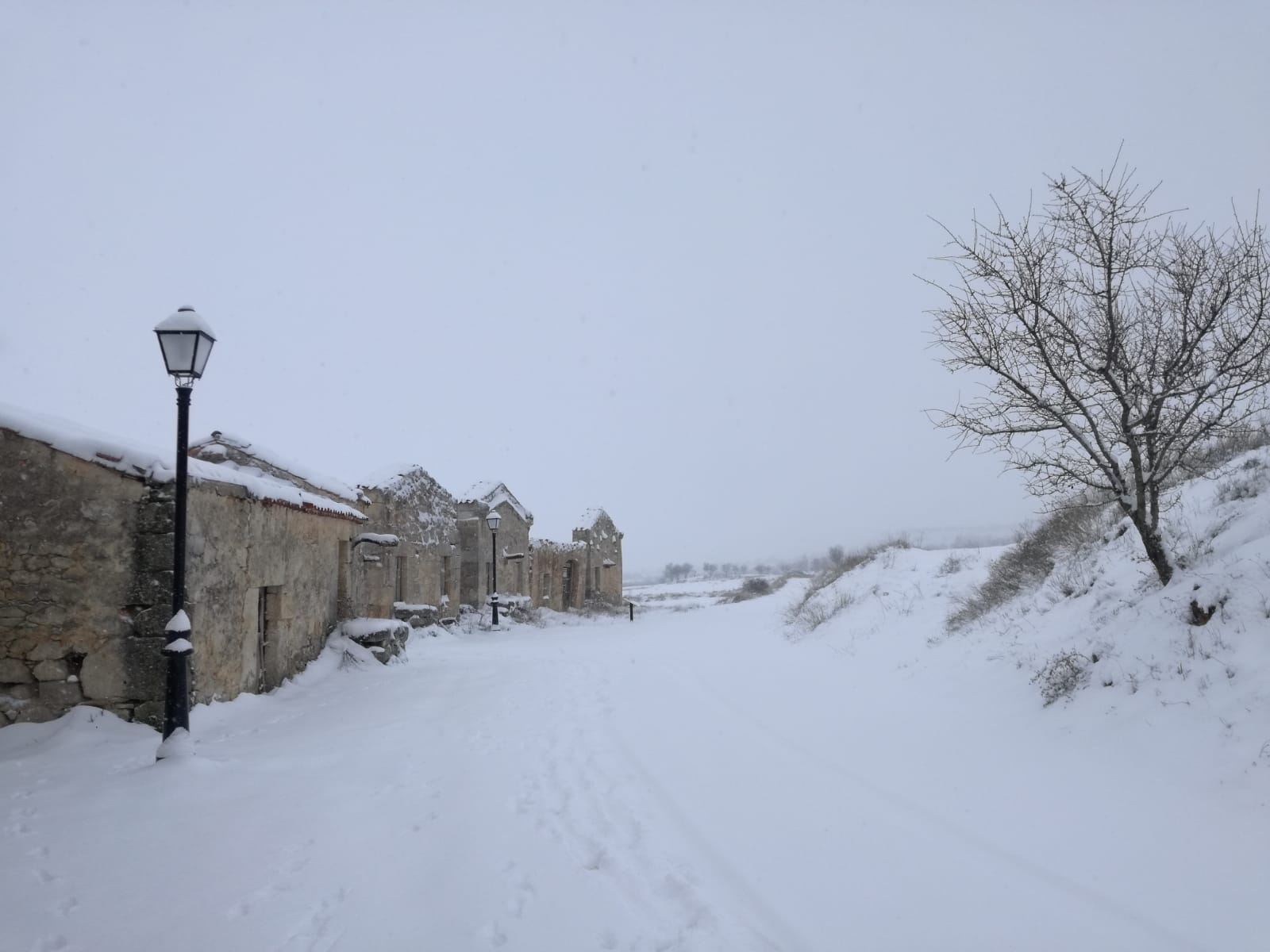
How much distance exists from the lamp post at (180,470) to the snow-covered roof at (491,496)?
1895 centimetres

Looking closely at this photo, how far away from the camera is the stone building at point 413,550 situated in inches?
693

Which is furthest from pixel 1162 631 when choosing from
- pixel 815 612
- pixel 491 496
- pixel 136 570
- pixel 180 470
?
pixel 491 496

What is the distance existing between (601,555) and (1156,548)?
104ft

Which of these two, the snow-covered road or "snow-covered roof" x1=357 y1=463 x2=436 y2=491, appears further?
"snow-covered roof" x1=357 y1=463 x2=436 y2=491

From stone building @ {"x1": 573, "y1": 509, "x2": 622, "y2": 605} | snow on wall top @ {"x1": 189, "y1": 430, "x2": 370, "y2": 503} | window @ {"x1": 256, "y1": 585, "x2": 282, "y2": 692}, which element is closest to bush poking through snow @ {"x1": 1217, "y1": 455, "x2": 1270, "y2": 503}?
window @ {"x1": 256, "y1": 585, "x2": 282, "y2": 692}

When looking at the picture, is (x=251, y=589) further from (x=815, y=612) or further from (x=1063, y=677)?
(x=815, y=612)

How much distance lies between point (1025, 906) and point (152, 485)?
7964 mm

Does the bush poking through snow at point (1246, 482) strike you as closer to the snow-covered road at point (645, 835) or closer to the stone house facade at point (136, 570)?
the snow-covered road at point (645, 835)

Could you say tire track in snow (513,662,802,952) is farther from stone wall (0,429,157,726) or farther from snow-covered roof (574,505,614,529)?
snow-covered roof (574,505,614,529)

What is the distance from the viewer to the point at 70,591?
275 inches

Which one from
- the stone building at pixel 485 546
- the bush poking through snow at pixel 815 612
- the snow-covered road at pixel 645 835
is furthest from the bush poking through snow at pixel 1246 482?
the stone building at pixel 485 546

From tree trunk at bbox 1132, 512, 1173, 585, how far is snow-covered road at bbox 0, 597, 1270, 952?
167 cm

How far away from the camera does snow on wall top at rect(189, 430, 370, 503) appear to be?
11641 mm

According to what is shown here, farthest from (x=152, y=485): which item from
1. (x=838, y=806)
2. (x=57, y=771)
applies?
(x=838, y=806)
